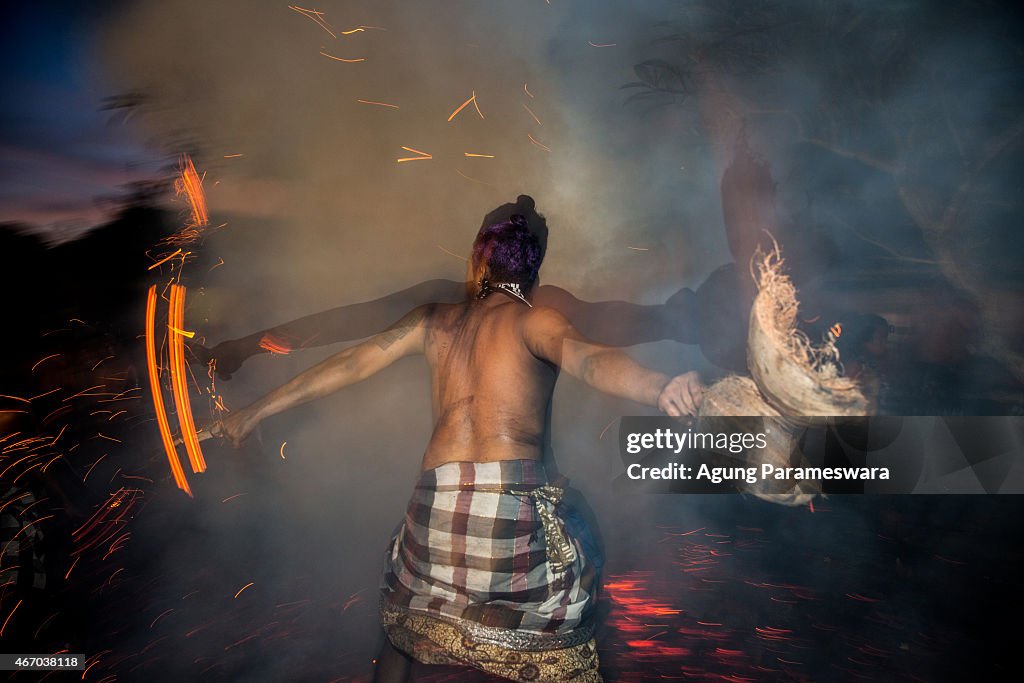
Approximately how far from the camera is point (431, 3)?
14.7 ft

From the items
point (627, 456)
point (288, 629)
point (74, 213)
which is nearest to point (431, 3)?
point (74, 213)

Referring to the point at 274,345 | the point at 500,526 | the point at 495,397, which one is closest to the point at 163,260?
the point at 274,345

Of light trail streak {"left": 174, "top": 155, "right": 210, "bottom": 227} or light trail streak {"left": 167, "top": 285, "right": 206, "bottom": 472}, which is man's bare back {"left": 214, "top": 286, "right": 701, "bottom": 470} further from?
light trail streak {"left": 174, "top": 155, "right": 210, "bottom": 227}

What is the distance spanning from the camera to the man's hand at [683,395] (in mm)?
1899

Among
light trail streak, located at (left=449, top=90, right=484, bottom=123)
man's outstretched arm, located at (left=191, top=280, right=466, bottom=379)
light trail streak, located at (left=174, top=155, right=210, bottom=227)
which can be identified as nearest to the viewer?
light trail streak, located at (left=174, top=155, right=210, bottom=227)

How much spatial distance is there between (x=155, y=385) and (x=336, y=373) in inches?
67.5

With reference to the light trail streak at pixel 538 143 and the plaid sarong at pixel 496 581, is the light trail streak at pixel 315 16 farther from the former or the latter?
the plaid sarong at pixel 496 581

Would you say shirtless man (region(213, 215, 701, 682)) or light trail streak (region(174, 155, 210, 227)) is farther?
light trail streak (region(174, 155, 210, 227))

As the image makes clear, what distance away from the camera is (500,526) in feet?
7.29

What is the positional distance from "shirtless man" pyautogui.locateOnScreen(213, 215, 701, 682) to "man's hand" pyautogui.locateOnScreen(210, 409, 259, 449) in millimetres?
950

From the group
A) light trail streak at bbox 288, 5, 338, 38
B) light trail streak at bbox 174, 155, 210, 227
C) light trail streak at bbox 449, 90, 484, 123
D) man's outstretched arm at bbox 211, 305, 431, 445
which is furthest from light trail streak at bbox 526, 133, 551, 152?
light trail streak at bbox 174, 155, 210, 227

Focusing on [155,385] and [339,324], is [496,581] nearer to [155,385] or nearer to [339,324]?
[155,385]

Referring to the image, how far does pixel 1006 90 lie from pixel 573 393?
4.17 m

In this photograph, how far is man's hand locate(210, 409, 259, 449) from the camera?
279 cm
